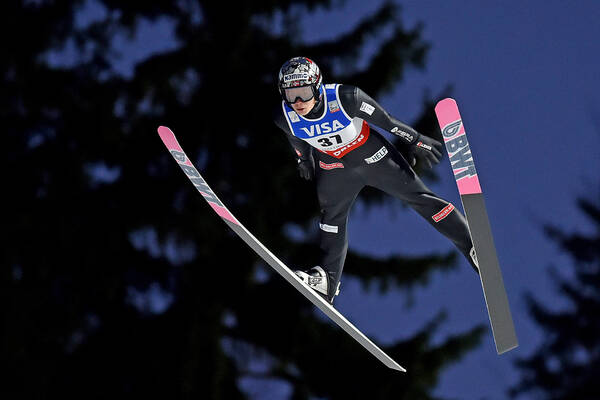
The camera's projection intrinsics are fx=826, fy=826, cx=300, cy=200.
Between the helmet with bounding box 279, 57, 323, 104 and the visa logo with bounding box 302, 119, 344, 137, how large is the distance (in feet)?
0.72

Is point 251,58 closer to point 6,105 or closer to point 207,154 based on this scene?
point 207,154

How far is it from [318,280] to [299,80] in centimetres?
141

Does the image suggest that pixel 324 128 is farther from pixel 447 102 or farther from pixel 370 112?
pixel 447 102

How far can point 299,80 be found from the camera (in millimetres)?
4676

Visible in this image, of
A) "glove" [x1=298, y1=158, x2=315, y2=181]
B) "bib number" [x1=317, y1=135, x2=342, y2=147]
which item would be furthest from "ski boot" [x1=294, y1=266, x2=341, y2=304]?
"bib number" [x1=317, y1=135, x2=342, y2=147]

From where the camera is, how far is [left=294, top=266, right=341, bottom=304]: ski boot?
17.5 feet

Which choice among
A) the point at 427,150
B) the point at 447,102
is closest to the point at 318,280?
the point at 427,150

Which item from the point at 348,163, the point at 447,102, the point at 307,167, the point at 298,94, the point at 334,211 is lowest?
the point at 334,211

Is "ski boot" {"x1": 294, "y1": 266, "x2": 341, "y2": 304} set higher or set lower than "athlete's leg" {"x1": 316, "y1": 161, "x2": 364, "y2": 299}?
lower

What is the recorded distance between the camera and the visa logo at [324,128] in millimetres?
4898

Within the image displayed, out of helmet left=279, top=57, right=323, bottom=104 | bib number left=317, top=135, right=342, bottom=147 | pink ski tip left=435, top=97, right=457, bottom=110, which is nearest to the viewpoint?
pink ski tip left=435, top=97, right=457, bottom=110

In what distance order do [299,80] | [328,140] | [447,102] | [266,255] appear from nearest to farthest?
[447,102] < [299,80] < [328,140] < [266,255]

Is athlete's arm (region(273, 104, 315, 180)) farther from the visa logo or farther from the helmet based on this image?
the helmet

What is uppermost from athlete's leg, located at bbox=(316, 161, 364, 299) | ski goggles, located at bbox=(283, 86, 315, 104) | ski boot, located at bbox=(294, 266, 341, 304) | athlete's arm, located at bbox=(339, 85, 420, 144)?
ski goggles, located at bbox=(283, 86, 315, 104)
